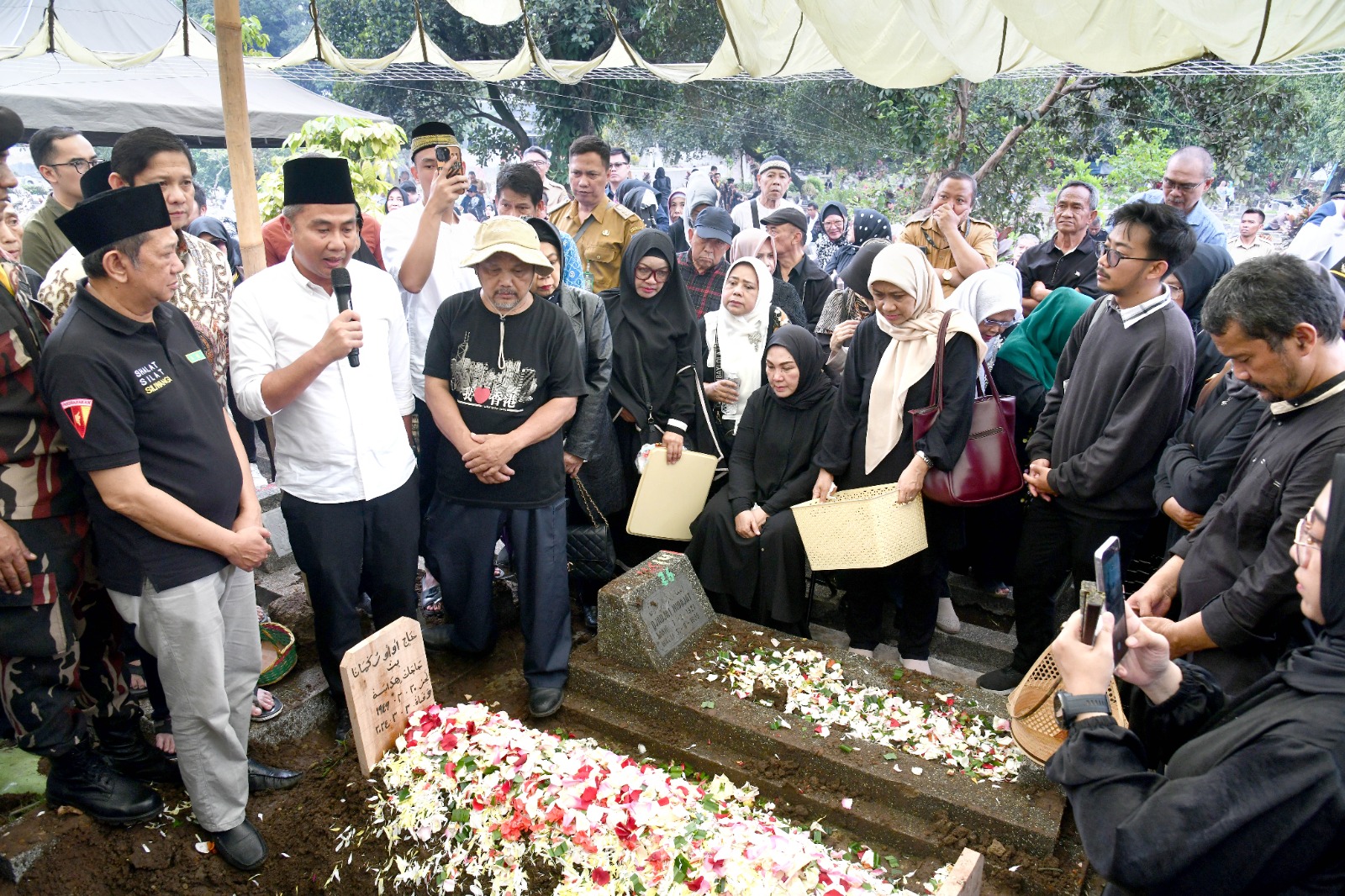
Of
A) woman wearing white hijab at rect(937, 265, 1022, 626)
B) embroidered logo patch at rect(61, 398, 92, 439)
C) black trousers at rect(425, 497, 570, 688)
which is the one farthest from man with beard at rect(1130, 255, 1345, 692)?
embroidered logo patch at rect(61, 398, 92, 439)

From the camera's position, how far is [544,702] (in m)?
3.84

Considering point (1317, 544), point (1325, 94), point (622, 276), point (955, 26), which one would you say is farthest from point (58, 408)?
point (1325, 94)

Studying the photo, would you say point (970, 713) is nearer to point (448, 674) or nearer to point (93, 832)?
point (448, 674)

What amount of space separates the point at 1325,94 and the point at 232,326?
1752 centimetres

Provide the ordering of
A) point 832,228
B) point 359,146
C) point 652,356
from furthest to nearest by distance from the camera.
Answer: point 832,228
point 359,146
point 652,356

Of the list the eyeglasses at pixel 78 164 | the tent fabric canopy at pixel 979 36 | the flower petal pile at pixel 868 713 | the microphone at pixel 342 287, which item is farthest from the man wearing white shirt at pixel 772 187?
the eyeglasses at pixel 78 164

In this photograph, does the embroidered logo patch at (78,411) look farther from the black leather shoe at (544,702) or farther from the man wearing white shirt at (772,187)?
the man wearing white shirt at (772,187)

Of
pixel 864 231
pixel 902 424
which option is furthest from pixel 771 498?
pixel 864 231

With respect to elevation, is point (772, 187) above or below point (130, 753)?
above

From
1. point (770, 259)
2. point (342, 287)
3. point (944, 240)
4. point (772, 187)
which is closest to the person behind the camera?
point (342, 287)

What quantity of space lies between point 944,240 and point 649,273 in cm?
230

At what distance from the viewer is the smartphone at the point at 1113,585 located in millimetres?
1883

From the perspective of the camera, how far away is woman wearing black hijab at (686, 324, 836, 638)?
14.6 feet

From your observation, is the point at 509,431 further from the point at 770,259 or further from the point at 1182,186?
the point at 1182,186
